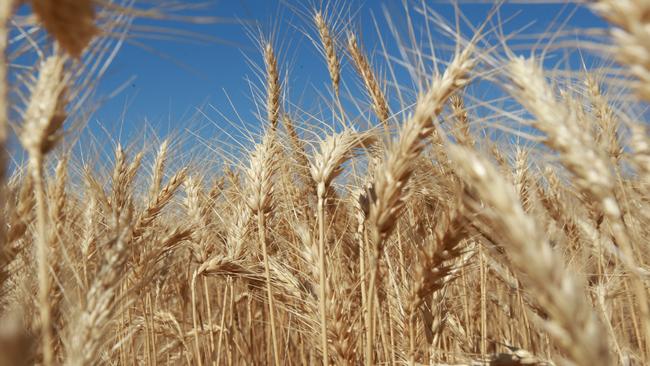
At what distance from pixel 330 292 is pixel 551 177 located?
1.55m

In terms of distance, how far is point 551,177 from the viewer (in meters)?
3.14

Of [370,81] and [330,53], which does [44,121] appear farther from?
[330,53]

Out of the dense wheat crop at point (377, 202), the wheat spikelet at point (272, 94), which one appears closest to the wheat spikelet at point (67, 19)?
the dense wheat crop at point (377, 202)

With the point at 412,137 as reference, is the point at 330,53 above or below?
above

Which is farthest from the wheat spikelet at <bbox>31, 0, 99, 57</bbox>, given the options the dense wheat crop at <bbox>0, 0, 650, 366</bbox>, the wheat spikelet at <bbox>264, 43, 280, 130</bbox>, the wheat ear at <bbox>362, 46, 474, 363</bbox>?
the wheat spikelet at <bbox>264, 43, 280, 130</bbox>

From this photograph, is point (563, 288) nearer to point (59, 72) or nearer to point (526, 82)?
point (526, 82)

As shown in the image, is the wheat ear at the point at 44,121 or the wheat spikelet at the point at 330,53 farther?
the wheat spikelet at the point at 330,53

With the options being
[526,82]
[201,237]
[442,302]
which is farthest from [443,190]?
[201,237]

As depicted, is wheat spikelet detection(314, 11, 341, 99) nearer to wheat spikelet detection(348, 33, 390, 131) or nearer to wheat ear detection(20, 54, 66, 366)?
wheat spikelet detection(348, 33, 390, 131)

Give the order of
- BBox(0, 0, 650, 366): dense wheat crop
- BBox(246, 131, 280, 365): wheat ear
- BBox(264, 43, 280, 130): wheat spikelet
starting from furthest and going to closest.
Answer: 1. BBox(264, 43, 280, 130): wheat spikelet
2. BBox(246, 131, 280, 365): wheat ear
3. BBox(0, 0, 650, 366): dense wheat crop

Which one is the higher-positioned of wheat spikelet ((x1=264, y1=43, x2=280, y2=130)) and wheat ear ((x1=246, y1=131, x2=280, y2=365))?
wheat spikelet ((x1=264, y1=43, x2=280, y2=130))

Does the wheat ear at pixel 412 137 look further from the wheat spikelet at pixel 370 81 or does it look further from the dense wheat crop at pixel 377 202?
the wheat spikelet at pixel 370 81

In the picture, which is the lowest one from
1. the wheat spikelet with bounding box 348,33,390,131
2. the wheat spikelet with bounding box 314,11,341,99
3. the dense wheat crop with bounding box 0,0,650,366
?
the dense wheat crop with bounding box 0,0,650,366

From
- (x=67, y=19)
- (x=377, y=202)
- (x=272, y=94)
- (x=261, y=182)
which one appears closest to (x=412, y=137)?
(x=377, y=202)
